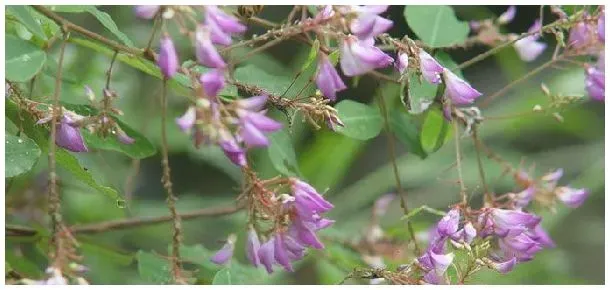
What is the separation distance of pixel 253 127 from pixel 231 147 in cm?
3

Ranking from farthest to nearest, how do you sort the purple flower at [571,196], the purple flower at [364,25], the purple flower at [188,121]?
1. the purple flower at [571,196]
2. the purple flower at [364,25]
3. the purple flower at [188,121]

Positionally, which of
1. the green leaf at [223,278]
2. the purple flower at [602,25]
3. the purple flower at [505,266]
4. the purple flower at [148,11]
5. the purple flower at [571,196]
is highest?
the purple flower at [602,25]

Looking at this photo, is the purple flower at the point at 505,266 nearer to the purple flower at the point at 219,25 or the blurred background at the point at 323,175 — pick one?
the blurred background at the point at 323,175

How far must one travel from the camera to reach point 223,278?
1.26 meters

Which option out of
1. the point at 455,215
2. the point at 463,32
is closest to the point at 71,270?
Answer: the point at 455,215

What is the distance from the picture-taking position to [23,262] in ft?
4.93

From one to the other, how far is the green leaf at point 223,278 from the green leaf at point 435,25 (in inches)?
18.0

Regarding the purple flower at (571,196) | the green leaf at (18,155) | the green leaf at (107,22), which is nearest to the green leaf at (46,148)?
the green leaf at (18,155)

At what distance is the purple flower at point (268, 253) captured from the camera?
3.71ft

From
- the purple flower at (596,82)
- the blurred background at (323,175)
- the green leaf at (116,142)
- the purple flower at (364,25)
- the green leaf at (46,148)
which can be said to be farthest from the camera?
the blurred background at (323,175)

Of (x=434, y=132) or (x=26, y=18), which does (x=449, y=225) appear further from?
(x=26, y=18)

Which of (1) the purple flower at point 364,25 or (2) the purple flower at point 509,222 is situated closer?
(1) the purple flower at point 364,25
